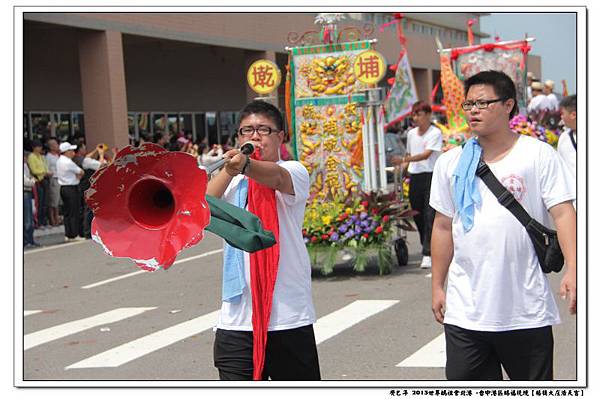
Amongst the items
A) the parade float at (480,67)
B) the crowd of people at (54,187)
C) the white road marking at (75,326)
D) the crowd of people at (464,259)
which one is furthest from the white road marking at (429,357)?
the crowd of people at (54,187)

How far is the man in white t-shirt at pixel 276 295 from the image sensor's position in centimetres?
452

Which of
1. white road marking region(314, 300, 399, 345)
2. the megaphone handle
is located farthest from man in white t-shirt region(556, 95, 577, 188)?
the megaphone handle

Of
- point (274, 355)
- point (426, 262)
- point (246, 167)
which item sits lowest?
point (426, 262)

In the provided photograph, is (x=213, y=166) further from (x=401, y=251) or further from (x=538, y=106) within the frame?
(x=538, y=106)

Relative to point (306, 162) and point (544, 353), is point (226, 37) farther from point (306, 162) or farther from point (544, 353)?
point (544, 353)

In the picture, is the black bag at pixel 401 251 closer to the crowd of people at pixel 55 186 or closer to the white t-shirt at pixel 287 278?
the white t-shirt at pixel 287 278

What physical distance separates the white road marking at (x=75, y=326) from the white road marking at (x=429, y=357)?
10.7 feet

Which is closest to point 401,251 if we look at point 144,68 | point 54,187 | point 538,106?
point 538,106

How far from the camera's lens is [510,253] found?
14.2 ft

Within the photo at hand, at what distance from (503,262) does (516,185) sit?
345mm

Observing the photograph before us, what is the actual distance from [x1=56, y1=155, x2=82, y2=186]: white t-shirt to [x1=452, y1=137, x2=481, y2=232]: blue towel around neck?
45.5ft

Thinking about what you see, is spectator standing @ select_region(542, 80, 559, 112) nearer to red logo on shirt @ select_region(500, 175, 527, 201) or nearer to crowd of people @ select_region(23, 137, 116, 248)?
crowd of people @ select_region(23, 137, 116, 248)

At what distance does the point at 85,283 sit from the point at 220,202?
820 cm

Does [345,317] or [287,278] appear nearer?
[287,278]
